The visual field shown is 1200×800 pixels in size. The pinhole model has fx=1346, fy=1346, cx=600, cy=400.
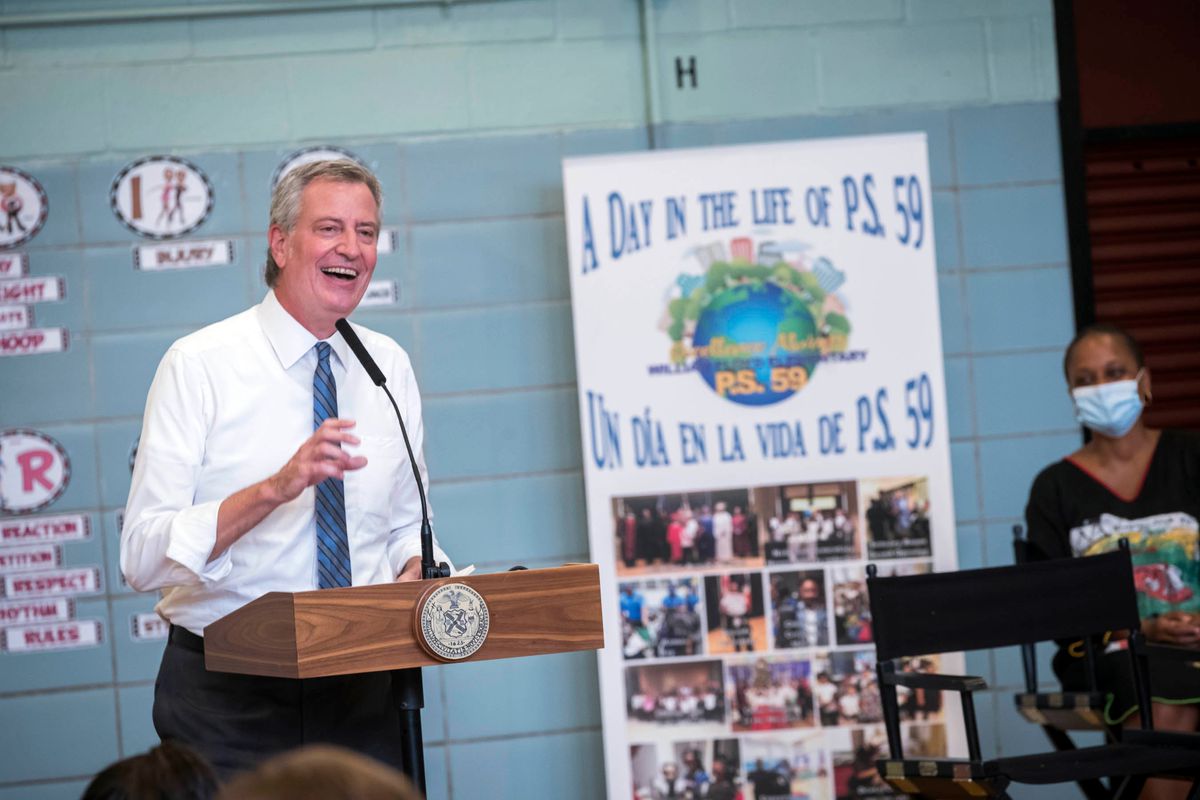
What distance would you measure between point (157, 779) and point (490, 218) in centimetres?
292

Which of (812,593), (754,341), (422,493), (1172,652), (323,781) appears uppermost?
(754,341)

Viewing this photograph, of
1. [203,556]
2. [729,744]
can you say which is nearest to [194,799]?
[203,556]

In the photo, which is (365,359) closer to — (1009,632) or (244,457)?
(244,457)

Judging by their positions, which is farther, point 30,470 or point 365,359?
point 30,470

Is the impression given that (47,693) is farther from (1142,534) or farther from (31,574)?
(1142,534)

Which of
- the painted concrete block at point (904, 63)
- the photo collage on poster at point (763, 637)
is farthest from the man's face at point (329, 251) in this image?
the painted concrete block at point (904, 63)

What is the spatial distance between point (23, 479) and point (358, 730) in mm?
2030

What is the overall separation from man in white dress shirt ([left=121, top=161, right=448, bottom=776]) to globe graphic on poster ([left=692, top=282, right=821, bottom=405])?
1545mm

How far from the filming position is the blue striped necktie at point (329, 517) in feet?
7.21

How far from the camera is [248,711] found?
2.16 meters

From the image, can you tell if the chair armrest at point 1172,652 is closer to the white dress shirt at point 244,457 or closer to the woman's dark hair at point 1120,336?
the woman's dark hair at point 1120,336

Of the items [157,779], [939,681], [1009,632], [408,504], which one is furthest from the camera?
[1009,632]

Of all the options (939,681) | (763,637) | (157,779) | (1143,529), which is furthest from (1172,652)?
(157,779)

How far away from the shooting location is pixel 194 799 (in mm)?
1146
